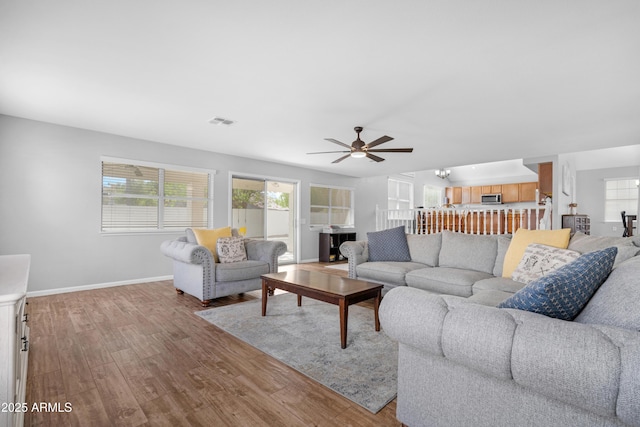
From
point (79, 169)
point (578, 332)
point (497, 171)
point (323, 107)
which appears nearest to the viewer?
point (578, 332)

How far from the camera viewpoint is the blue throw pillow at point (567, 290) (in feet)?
Result: 3.89

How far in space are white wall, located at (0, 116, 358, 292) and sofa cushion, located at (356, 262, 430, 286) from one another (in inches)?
137

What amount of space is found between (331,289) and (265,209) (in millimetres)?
4387

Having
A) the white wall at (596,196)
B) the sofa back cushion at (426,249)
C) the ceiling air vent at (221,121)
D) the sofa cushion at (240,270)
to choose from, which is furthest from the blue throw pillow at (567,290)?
the white wall at (596,196)

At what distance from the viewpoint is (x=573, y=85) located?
293cm

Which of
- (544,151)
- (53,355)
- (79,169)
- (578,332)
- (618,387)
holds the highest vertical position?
(544,151)

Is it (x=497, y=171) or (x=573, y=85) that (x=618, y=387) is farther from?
(x=497, y=171)

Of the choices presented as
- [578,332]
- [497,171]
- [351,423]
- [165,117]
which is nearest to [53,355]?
[351,423]

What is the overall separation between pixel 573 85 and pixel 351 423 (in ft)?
11.6

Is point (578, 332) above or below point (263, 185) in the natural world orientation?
below

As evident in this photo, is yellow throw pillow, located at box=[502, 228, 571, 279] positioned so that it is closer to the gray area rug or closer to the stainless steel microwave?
the gray area rug

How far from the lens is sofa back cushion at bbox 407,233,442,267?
12.9 feet

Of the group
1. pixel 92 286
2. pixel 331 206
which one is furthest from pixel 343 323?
pixel 331 206

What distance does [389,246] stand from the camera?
416cm
